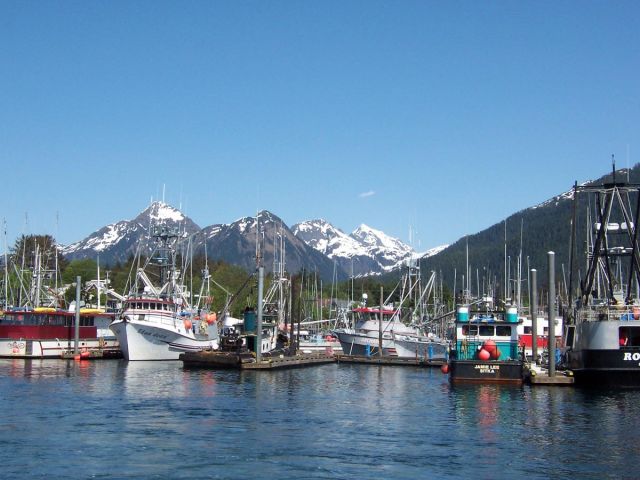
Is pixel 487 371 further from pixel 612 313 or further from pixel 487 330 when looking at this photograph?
pixel 612 313

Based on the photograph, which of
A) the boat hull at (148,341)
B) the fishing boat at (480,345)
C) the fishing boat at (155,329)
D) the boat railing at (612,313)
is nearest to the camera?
the boat railing at (612,313)

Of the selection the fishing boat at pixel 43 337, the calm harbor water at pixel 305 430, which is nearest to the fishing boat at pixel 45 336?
the fishing boat at pixel 43 337

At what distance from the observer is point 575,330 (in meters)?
64.9

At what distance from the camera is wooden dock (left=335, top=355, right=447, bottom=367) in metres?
86.5

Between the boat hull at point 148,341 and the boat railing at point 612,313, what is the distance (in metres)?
42.0

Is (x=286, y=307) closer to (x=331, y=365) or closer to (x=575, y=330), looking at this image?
(x=331, y=365)

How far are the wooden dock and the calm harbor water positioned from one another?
23.1 metres

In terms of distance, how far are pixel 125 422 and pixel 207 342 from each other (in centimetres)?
5188

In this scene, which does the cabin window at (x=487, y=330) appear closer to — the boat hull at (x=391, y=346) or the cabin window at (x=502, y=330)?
the cabin window at (x=502, y=330)

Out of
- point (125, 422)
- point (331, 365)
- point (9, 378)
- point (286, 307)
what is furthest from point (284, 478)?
point (286, 307)

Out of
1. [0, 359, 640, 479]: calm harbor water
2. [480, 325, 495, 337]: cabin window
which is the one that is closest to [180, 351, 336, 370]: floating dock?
[0, 359, 640, 479]: calm harbor water

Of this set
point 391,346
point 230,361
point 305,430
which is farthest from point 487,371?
point 391,346

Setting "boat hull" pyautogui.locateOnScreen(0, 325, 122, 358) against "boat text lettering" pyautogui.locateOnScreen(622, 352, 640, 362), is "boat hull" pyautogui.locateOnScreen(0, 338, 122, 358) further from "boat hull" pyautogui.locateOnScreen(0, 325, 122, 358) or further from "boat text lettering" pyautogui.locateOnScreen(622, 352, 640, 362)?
"boat text lettering" pyautogui.locateOnScreen(622, 352, 640, 362)

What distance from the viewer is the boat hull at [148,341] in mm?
84125
